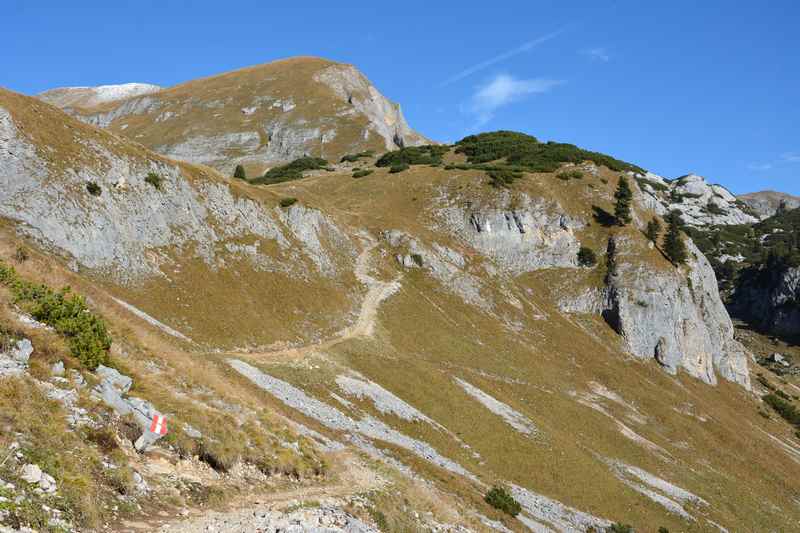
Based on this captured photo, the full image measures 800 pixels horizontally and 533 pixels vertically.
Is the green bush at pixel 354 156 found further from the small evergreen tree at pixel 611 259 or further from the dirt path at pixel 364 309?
the small evergreen tree at pixel 611 259

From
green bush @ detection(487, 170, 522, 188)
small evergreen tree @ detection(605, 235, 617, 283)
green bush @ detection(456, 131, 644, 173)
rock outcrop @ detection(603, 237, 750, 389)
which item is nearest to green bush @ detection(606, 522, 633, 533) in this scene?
rock outcrop @ detection(603, 237, 750, 389)

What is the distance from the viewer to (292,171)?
15012 cm

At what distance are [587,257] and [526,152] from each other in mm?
51046

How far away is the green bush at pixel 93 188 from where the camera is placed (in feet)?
161

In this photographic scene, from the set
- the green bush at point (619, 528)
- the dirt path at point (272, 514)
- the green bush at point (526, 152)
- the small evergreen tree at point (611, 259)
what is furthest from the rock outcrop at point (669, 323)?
the dirt path at point (272, 514)

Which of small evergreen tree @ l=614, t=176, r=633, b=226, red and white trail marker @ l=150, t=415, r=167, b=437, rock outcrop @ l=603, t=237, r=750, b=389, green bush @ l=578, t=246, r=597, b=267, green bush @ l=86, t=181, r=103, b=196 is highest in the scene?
small evergreen tree @ l=614, t=176, r=633, b=226

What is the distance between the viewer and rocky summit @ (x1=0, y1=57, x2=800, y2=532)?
16609 millimetres

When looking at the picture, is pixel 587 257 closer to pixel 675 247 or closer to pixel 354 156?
pixel 675 247

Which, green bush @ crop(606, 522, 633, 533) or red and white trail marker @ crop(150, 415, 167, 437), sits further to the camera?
green bush @ crop(606, 522, 633, 533)

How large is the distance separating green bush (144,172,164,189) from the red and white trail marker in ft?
150

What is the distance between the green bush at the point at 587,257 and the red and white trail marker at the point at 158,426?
105m

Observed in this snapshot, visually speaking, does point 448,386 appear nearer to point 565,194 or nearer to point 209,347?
point 209,347

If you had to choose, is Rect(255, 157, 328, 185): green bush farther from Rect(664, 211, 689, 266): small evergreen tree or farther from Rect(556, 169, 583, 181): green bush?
Rect(664, 211, 689, 266): small evergreen tree

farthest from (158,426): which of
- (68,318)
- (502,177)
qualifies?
(502,177)
